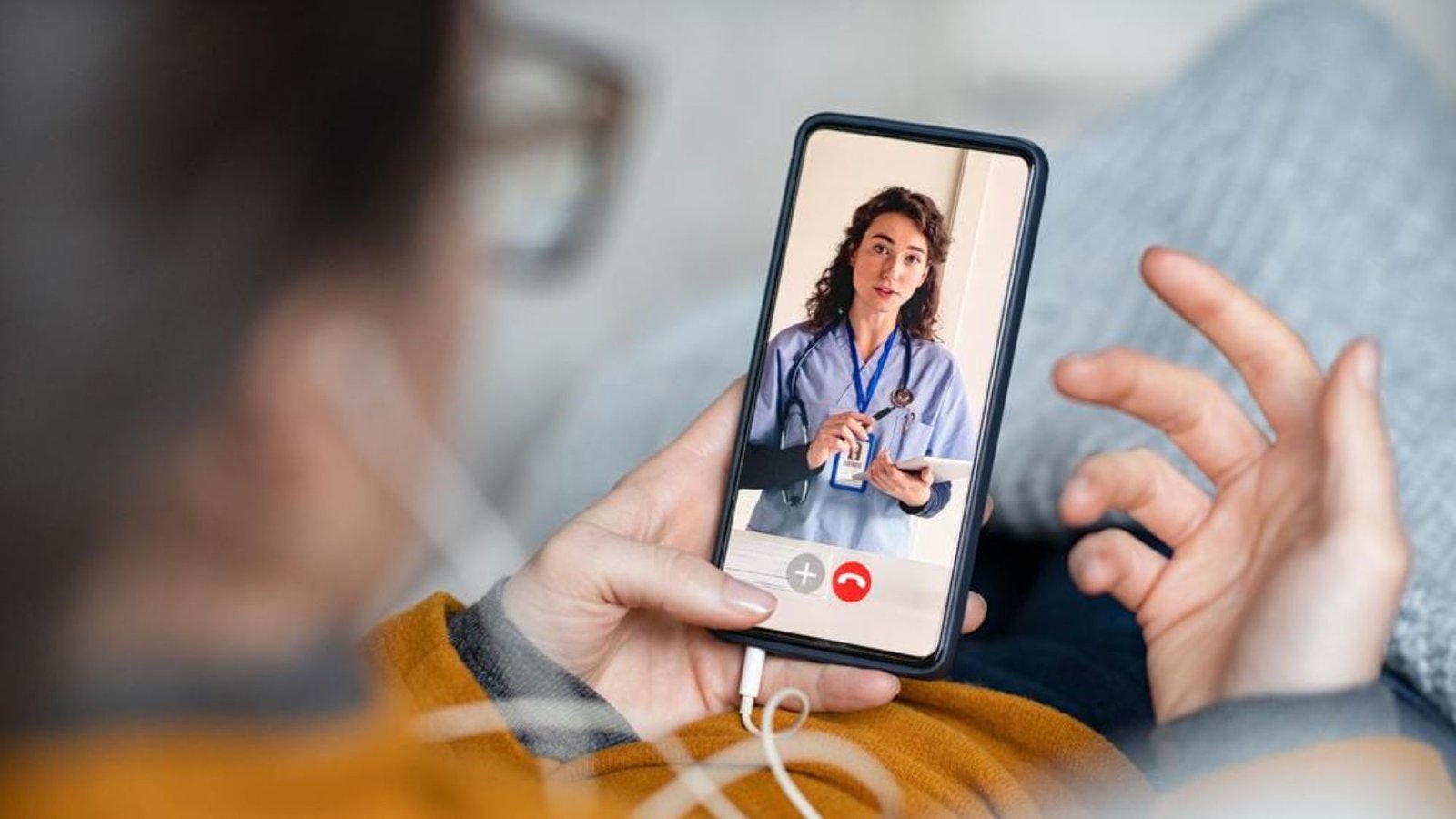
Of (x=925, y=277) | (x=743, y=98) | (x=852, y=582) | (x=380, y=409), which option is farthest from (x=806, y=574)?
(x=743, y=98)

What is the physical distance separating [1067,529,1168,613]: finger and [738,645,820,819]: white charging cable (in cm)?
12

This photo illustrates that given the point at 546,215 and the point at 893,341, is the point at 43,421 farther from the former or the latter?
the point at 546,215

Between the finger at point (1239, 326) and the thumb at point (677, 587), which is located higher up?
the finger at point (1239, 326)

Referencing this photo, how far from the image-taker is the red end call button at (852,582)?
49cm

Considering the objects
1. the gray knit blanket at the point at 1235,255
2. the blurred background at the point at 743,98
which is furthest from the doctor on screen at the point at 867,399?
the blurred background at the point at 743,98

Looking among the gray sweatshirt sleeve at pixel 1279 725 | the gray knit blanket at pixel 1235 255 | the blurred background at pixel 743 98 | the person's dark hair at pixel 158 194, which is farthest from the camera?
the blurred background at pixel 743 98

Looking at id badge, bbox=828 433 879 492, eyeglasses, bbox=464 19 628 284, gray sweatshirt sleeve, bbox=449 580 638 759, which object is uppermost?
eyeglasses, bbox=464 19 628 284

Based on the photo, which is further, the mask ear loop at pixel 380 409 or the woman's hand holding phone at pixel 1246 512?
the woman's hand holding phone at pixel 1246 512

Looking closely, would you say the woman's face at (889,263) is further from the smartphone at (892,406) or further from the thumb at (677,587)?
→ the thumb at (677,587)

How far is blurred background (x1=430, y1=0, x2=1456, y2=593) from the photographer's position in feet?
3.62

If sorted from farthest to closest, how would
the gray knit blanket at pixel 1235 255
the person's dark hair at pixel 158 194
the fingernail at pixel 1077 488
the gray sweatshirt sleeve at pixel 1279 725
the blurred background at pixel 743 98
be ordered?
the blurred background at pixel 743 98 → the gray knit blanket at pixel 1235 255 → the fingernail at pixel 1077 488 → the gray sweatshirt sleeve at pixel 1279 725 → the person's dark hair at pixel 158 194

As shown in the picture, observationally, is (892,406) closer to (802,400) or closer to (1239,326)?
(802,400)

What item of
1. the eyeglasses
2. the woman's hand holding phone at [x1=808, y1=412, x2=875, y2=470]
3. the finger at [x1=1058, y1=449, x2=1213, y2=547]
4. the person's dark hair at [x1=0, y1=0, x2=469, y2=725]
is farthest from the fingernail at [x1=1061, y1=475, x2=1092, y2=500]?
the person's dark hair at [x1=0, y1=0, x2=469, y2=725]

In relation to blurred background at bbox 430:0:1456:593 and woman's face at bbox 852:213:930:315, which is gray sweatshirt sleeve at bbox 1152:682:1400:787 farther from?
blurred background at bbox 430:0:1456:593
